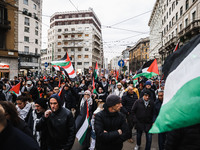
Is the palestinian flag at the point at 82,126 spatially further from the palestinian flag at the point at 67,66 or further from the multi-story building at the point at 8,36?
the multi-story building at the point at 8,36

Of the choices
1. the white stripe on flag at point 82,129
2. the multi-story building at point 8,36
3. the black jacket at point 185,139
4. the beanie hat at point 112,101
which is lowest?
the white stripe on flag at point 82,129

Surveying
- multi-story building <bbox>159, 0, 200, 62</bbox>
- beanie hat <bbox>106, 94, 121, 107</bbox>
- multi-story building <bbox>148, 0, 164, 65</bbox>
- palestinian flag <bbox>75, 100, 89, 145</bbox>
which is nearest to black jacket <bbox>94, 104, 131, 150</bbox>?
beanie hat <bbox>106, 94, 121, 107</bbox>

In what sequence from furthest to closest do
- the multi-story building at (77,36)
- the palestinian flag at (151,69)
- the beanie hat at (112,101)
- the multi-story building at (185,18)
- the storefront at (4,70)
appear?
the multi-story building at (77,36) < the storefront at (4,70) < the multi-story building at (185,18) < the palestinian flag at (151,69) < the beanie hat at (112,101)

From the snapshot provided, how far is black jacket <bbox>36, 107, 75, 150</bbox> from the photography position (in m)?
2.74

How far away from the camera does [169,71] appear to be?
5.89 feet

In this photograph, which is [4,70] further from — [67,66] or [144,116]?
[144,116]

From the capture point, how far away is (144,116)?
13.4ft

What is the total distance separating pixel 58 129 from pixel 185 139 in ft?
6.85

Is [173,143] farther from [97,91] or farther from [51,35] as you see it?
[51,35]

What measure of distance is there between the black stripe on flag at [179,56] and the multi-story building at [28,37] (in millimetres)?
39582

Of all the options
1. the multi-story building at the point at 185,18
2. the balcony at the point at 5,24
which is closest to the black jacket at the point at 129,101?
the multi-story building at the point at 185,18

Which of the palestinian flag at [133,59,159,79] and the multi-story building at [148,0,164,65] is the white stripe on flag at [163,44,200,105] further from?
the multi-story building at [148,0,164,65]

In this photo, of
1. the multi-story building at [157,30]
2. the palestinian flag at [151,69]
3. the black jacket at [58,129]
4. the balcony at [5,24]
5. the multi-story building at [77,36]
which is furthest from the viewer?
the multi-story building at [77,36]

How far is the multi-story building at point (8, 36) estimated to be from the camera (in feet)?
64.6
